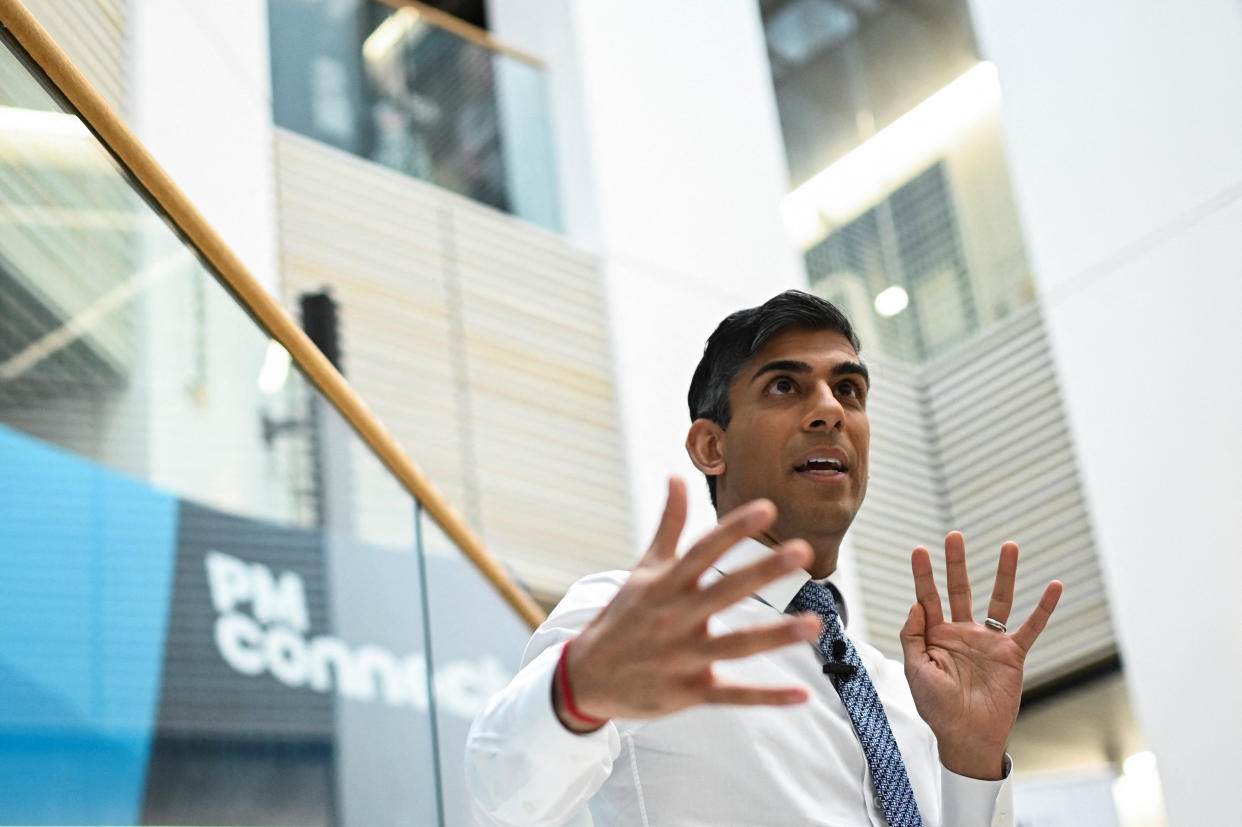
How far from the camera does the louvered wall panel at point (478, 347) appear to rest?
653cm

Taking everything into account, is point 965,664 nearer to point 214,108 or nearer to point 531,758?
point 531,758

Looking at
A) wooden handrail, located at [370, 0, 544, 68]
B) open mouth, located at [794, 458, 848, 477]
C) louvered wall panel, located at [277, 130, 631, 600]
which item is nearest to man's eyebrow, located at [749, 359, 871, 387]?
open mouth, located at [794, 458, 848, 477]

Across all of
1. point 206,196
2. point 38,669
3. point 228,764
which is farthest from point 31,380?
point 206,196

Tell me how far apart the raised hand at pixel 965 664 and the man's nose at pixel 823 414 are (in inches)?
7.8

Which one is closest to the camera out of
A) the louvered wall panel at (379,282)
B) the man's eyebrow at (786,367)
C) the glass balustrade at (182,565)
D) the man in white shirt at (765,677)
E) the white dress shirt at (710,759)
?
the man in white shirt at (765,677)

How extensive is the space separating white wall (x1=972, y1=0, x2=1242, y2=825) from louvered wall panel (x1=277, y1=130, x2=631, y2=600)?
2.55 metres

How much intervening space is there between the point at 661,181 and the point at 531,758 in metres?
7.08

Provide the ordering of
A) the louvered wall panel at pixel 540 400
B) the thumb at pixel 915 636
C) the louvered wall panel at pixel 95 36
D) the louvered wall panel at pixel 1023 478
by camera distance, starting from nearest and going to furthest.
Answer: the thumb at pixel 915 636 → the louvered wall panel at pixel 95 36 → the louvered wall panel at pixel 1023 478 → the louvered wall panel at pixel 540 400

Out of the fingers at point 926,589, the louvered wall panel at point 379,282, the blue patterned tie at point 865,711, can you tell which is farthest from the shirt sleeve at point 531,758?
the louvered wall panel at point 379,282

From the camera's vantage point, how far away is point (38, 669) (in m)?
2.33

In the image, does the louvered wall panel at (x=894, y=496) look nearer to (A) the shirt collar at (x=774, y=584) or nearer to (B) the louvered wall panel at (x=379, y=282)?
(B) the louvered wall panel at (x=379, y=282)

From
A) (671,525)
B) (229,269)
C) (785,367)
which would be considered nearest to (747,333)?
(785,367)

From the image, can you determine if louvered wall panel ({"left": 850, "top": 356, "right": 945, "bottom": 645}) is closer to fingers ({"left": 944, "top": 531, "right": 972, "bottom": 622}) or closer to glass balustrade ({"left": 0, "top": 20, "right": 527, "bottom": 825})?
glass balustrade ({"left": 0, "top": 20, "right": 527, "bottom": 825})

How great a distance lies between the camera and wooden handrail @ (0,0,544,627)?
2088 millimetres
